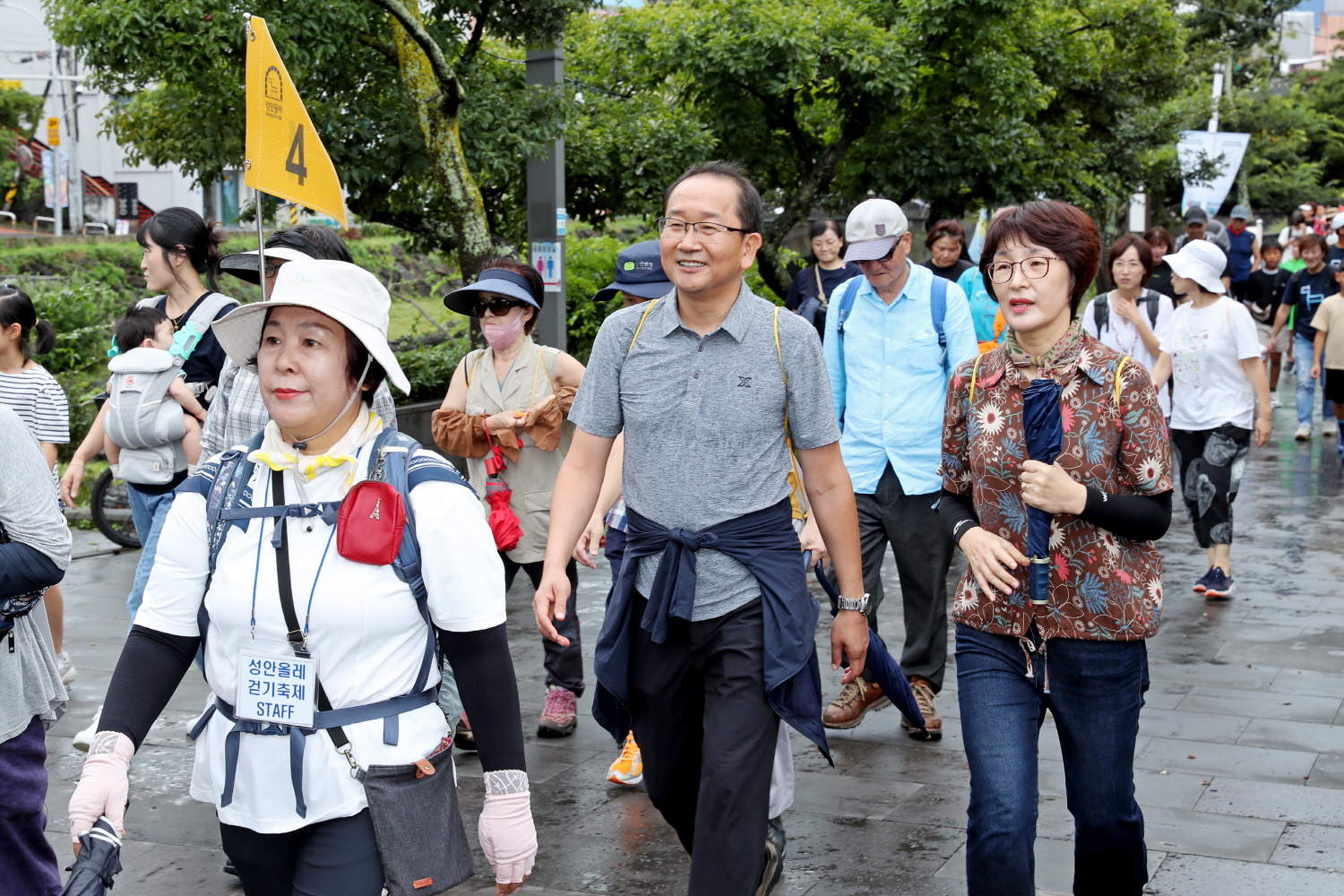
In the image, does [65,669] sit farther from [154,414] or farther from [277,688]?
[277,688]

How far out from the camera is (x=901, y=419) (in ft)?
17.8

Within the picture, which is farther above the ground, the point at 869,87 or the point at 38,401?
the point at 869,87

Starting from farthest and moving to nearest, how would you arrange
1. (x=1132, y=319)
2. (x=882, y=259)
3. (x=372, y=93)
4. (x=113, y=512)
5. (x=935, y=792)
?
(x=372, y=93), (x=113, y=512), (x=1132, y=319), (x=882, y=259), (x=935, y=792)

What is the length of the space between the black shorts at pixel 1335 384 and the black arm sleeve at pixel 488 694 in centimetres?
1193

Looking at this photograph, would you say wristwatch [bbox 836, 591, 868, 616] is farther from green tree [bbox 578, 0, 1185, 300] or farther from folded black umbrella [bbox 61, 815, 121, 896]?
green tree [bbox 578, 0, 1185, 300]

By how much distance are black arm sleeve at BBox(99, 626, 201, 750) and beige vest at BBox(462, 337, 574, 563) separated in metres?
3.02

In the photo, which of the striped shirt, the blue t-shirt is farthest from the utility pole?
the blue t-shirt

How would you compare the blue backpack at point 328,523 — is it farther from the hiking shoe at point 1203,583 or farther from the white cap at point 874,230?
the hiking shoe at point 1203,583

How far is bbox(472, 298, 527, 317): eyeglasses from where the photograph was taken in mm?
5547

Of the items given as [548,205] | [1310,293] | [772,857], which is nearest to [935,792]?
[772,857]

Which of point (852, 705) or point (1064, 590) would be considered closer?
point (1064, 590)

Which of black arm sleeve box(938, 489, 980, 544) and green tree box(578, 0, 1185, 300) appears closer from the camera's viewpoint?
black arm sleeve box(938, 489, 980, 544)

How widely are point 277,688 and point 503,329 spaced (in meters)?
3.24

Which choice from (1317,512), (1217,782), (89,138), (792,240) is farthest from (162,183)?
(1217,782)
